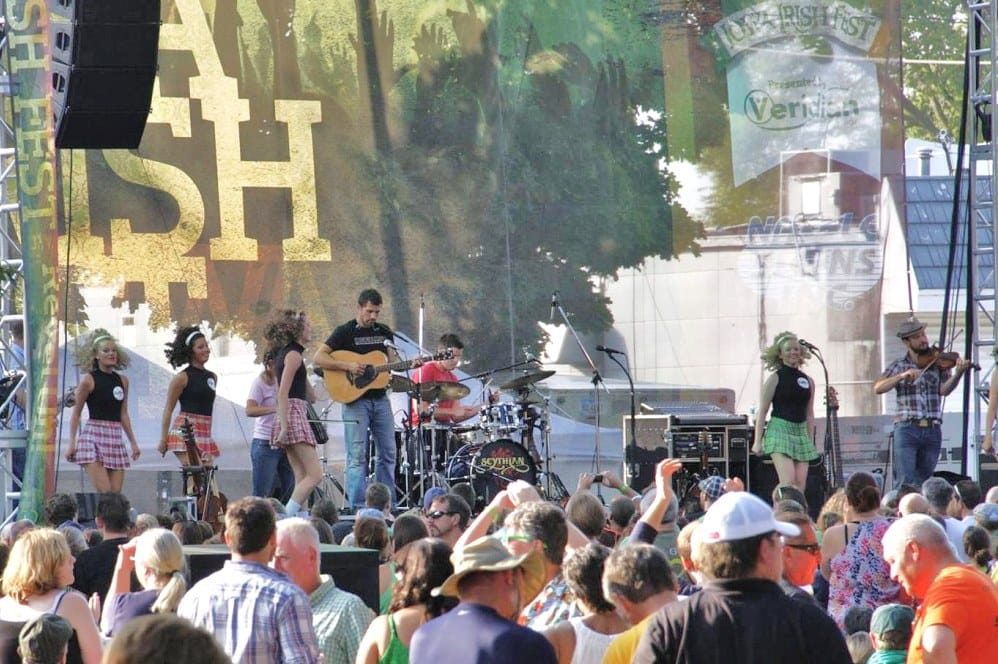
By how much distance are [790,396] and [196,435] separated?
4319mm

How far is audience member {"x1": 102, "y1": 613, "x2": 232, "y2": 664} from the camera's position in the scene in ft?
6.60

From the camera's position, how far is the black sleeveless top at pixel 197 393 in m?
10.8

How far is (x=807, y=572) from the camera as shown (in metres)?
5.10

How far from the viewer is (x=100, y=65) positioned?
9320 mm

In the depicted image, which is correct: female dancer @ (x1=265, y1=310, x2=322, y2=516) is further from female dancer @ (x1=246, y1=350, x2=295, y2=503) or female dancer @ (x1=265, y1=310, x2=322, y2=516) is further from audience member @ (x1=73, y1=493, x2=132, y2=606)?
audience member @ (x1=73, y1=493, x2=132, y2=606)

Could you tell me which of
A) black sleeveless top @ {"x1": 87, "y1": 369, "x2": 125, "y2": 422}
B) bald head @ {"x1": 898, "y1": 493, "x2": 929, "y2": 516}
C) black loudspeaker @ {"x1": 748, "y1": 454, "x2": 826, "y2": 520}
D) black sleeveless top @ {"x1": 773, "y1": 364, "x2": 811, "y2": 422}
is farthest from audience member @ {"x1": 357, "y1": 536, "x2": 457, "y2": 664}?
black loudspeaker @ {"x1": 748, "y1": 454, "x2": 826, "y2": 520}

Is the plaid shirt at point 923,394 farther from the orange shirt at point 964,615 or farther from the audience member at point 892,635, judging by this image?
the orange shirt at point 964,615

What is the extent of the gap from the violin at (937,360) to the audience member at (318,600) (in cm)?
787

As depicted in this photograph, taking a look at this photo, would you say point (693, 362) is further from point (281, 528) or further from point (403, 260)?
point (281, 528)

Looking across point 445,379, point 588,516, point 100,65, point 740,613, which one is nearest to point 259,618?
point 740,613

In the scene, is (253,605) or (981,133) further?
(981,133)

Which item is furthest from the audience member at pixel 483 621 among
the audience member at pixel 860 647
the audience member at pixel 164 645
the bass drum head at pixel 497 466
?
the bass drum head at pixel 497 466

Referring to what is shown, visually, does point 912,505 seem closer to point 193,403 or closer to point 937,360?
point 937,360

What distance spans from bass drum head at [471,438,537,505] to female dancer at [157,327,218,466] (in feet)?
6.61
